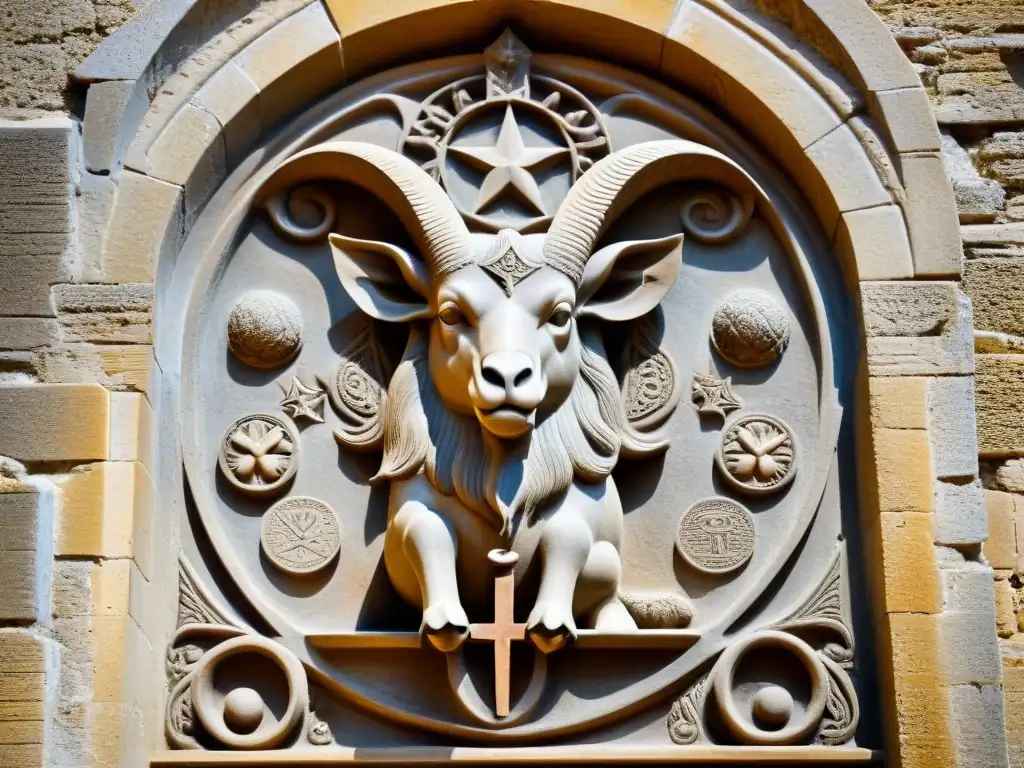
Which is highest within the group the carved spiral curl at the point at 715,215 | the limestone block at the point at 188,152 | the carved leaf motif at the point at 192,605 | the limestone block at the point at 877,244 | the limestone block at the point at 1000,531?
the limestone block at the point at 188,152

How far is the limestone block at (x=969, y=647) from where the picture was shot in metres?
5.89

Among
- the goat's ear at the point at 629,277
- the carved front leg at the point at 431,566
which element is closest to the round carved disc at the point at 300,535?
the carved front leg at the point at 431,566

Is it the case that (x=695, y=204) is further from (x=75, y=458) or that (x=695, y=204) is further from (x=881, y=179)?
(x=75, y=458)

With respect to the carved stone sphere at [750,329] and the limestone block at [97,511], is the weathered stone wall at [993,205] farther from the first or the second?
the limestone block at [97,511]

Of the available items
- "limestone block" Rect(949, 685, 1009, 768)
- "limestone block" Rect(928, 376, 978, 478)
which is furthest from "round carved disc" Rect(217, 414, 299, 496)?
"limestone block" Rect(949, 685, 1009, 768)

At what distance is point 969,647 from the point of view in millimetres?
5926

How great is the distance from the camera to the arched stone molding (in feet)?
20.0

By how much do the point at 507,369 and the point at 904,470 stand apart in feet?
4.63

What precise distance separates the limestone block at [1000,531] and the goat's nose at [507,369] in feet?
5.56

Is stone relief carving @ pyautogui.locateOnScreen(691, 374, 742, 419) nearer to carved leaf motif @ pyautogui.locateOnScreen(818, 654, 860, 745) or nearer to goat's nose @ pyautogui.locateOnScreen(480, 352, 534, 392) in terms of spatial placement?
goat's nose @ pyautogui.locateOnScreen(480, 352, 534, 392)

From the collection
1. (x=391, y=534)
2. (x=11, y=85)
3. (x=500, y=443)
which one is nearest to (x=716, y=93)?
(x=500, y=443)

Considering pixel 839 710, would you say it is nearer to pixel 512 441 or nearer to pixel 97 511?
pixel 512 441

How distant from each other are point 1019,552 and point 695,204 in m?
1.74

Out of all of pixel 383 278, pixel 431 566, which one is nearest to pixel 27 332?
pixel 383 278
